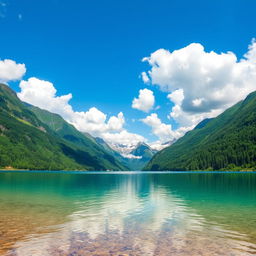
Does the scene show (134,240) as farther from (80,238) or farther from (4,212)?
(4,212)

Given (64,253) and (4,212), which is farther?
(4,212)

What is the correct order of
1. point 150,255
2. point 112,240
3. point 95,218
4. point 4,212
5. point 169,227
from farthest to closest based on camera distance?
1. point 4,212
2. point 95,218
3. point 169,227
4. point 112,240
5. point 150,255

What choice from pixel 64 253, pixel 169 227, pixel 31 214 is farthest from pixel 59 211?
pixel 64 253

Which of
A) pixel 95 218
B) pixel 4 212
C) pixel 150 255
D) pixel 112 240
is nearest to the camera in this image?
pixel 150 255

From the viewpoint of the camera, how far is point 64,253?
18797mm

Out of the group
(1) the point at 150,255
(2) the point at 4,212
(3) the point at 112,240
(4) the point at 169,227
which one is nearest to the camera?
(1) the point at 150,255

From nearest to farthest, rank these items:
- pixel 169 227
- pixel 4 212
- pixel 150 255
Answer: pixel 150 255
pixel 169 227
pixel 4 212

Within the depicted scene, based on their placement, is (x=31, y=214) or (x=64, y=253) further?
(x=31, y=214)

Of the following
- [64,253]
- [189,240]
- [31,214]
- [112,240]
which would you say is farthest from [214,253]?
[31,214]

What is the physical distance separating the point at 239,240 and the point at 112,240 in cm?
1174

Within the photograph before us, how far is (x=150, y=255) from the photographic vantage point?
61.2ft

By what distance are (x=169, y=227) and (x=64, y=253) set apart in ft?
45.3

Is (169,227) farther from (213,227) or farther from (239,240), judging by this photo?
(239,240)

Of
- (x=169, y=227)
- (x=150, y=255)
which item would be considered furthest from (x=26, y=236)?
(x=169, y=227)
